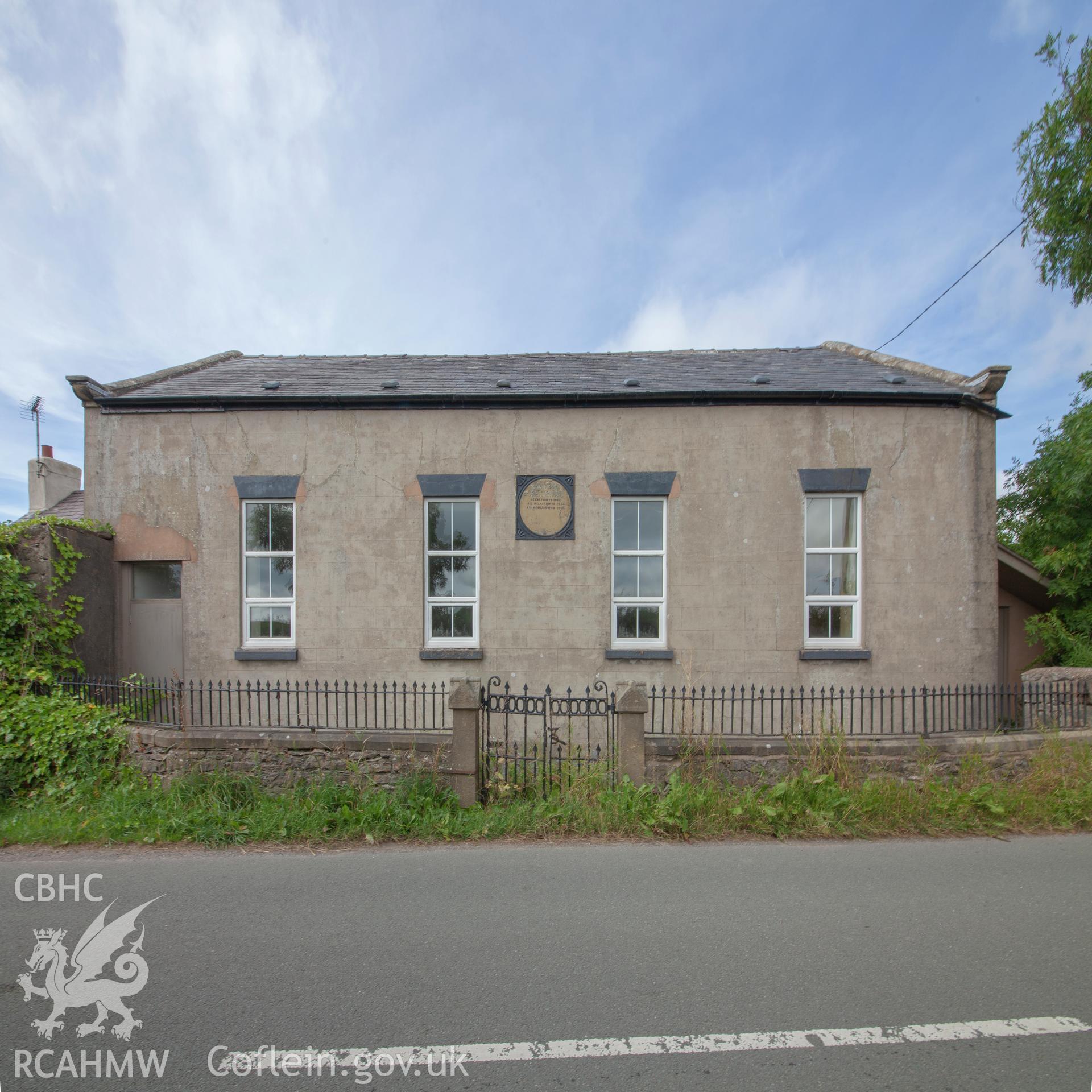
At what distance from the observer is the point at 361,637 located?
9.89 meters

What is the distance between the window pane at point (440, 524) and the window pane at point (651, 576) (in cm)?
307

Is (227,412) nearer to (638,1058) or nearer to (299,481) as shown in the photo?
(299,481)

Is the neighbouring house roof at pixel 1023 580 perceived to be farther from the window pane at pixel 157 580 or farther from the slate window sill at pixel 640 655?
the window pane at pixel 157 580

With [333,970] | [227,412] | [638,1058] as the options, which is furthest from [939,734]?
[227,412]

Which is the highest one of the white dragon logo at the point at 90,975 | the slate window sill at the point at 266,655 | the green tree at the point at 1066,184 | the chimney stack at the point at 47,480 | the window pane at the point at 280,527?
the green tree at the point at 1066,184

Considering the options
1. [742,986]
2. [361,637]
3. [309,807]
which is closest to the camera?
[742,986]

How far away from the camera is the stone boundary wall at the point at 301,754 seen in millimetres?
6402

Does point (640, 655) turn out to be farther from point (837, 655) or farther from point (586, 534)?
point (837, 655)

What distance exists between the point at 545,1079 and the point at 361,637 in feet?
25.3

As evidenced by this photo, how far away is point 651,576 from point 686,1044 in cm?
726

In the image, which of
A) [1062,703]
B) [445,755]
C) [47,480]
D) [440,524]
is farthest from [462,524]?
[47,480]

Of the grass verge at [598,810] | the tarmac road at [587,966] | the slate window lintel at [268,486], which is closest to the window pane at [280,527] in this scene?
the slate window lintel at [268,486]

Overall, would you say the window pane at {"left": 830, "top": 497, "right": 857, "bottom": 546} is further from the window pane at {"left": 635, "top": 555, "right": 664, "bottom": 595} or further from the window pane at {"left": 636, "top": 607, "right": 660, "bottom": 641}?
the window pane at {"left": 636, "top": 607, "right": 660, "bottom": 641}

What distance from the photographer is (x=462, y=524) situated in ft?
33.3
